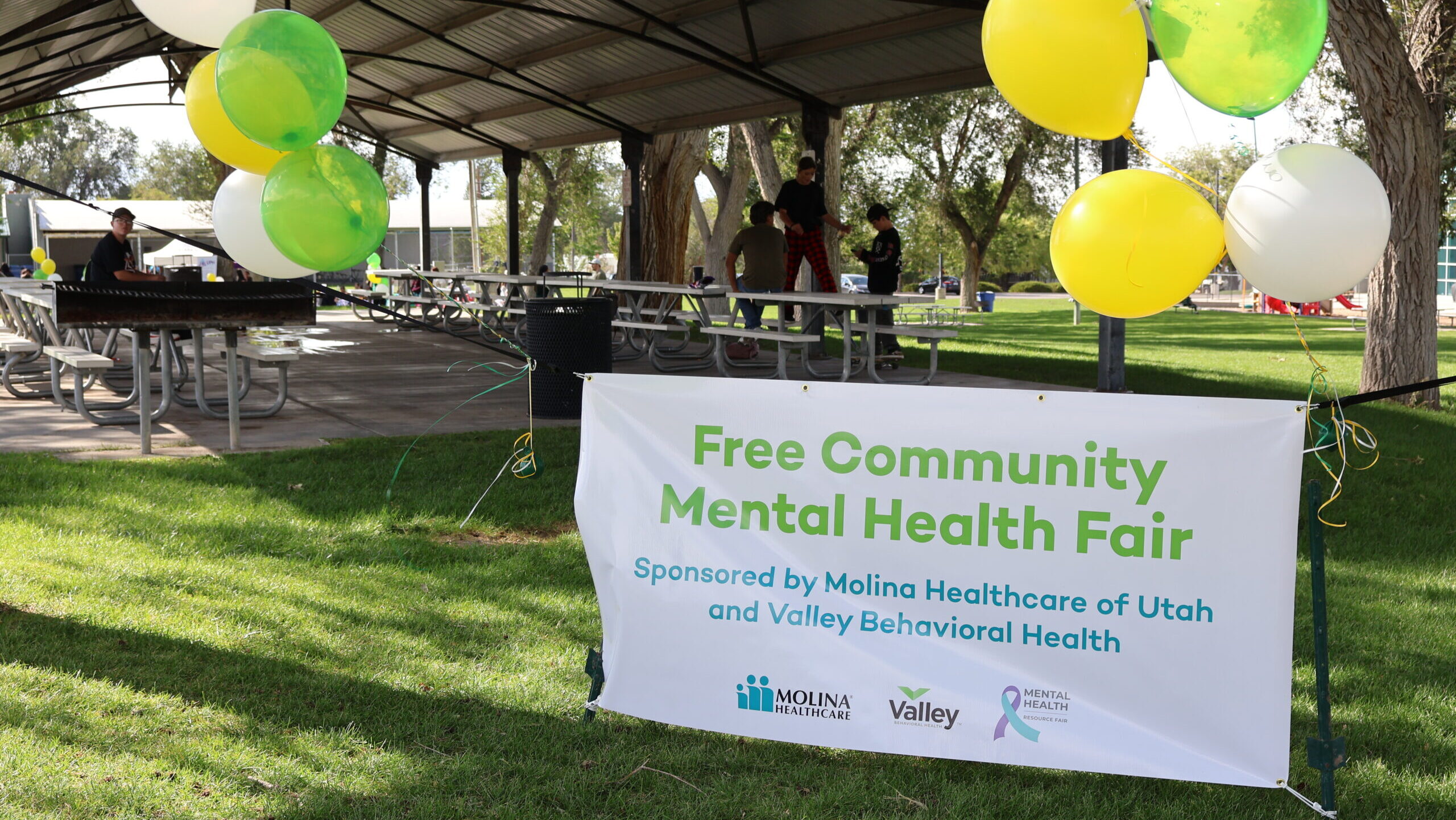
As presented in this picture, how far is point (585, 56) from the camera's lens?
14148 mm

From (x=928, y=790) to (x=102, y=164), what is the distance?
380 feet

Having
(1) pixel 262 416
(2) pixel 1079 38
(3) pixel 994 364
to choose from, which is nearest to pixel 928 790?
(2) pixel 1079 38

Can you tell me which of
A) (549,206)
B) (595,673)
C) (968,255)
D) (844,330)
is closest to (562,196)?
(549,206)

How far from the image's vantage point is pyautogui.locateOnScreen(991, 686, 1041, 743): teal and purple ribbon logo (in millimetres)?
3051

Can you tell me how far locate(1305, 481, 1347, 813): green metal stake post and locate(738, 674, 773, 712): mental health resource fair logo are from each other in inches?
56.1

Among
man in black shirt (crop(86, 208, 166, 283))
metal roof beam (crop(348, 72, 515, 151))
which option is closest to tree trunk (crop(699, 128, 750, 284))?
metal roof beam (crop(348, 72, 515, 151))

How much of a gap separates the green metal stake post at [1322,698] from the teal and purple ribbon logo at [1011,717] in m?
0.73

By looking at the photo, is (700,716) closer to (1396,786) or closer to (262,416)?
(1396,786)

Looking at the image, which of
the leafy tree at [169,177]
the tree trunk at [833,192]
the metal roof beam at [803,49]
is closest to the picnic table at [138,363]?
the metal roof beam at [803,49]

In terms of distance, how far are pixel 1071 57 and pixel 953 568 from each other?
1430mm

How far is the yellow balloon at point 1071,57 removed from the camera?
122 inches

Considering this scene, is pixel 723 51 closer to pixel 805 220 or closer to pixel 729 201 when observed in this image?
pixel 805 220

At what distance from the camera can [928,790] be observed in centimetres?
318

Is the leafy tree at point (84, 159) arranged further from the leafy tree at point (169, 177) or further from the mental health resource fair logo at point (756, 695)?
the mental health resource fair logo at point (756, 695)
